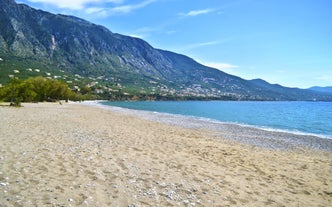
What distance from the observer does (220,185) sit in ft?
38.6

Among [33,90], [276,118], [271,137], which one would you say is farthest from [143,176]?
[33,90]

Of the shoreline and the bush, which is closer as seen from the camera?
the shoreline

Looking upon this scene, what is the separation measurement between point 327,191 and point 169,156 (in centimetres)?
875

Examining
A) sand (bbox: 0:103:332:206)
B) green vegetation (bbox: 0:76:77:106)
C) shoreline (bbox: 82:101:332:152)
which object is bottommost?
shoreline (bbox: 82:101:332:152)

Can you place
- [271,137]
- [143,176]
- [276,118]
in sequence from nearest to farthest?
[143,176]
[271,137]
[276,118]

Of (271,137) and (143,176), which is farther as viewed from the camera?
(271,137)

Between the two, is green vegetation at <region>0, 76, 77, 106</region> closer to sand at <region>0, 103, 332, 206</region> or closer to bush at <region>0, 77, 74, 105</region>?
bush at <region>0, 77, 74, 105</region>

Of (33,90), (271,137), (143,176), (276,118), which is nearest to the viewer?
(143,176)

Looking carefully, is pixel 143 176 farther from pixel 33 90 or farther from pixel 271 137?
pixel 33 90

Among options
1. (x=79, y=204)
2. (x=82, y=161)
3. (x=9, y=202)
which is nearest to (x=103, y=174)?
(x=82, y=161)

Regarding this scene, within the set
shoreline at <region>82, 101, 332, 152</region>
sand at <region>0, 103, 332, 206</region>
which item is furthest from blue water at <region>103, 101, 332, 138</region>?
sand at <region>0, 103, 332, 206</region>

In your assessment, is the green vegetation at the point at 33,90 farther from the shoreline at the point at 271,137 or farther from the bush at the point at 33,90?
the shoreline at the point at 271,137

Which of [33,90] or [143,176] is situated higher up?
[33,90]

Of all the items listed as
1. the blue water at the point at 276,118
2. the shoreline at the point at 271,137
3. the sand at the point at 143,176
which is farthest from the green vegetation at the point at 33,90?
the sand at the point at 143,176
